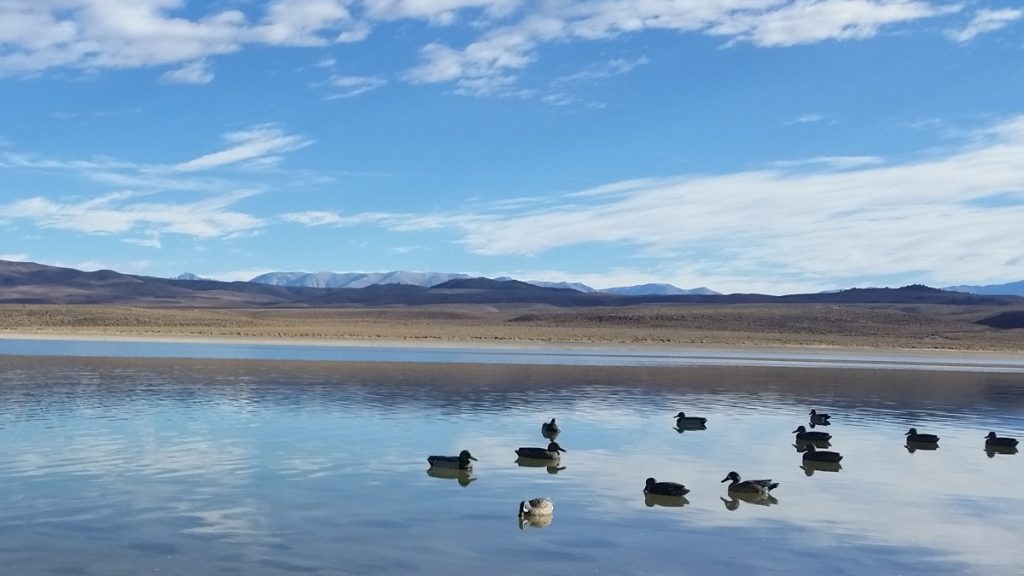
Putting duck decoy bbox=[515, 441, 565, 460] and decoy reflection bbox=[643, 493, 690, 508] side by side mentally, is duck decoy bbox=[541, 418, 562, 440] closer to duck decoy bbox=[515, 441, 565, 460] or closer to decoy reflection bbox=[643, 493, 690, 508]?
duck decoy bbox=[515, 441, 565, 460]

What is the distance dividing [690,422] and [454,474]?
832 centimetres

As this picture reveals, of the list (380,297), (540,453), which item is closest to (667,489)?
(540,453)

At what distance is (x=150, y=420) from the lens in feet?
70.7

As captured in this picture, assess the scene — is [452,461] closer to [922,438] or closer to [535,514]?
[535,514]

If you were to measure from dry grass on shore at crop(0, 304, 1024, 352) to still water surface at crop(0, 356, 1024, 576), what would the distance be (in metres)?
38.9

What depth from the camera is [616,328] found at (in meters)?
84.6

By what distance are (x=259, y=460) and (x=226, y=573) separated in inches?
270

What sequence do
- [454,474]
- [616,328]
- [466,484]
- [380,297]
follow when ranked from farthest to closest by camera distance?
[380,297] → [616,328] → [454,474] → [466,484]

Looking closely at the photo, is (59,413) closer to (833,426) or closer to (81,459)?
(81,459)

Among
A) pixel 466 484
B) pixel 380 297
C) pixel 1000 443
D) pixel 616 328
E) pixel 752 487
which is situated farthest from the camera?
pixel 380 297

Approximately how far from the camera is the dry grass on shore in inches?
2692

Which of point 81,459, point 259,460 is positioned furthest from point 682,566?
point 81,459

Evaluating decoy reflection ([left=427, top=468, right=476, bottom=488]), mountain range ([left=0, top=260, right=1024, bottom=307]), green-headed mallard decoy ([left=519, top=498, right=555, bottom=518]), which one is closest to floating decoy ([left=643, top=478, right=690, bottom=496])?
green-headed mallard decoy ([left=519, top=498, right=555, bottom=518])

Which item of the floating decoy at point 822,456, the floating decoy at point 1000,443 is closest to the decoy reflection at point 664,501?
the floating decoy at point 822,456
